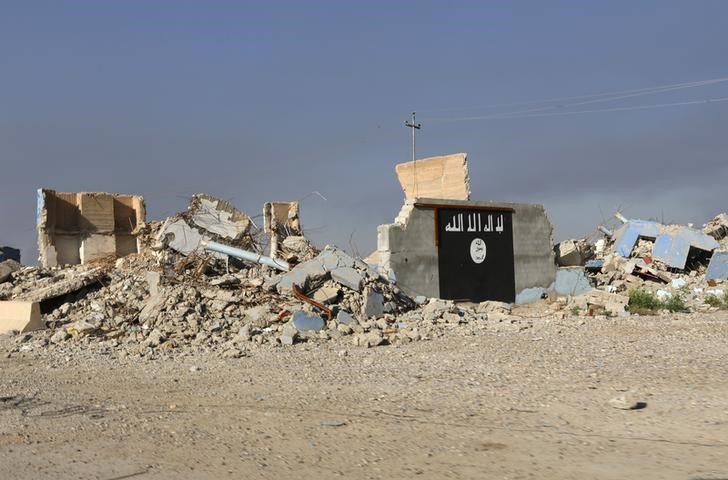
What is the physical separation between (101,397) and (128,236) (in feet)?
50.9

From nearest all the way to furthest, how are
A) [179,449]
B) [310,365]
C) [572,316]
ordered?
1. [179,449]
2. [310,365]
3. [572,316]

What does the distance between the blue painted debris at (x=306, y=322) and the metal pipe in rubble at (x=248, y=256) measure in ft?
11.9

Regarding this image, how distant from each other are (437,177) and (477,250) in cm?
320

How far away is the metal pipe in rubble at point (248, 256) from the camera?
16.1 m

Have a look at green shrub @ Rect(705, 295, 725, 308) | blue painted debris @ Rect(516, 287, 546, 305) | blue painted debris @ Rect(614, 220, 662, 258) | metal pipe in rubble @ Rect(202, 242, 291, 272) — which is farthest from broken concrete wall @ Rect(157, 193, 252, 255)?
blue painted debris @ Rect(614, 220, 662, 258)

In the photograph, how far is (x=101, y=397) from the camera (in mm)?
7543

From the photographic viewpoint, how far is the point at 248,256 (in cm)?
1653

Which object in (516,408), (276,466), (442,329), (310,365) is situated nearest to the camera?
(276,466)

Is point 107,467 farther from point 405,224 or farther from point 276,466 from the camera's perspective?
point 405,224

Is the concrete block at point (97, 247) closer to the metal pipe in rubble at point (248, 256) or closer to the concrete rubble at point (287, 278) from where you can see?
the concrete rubble at point (287, 278)

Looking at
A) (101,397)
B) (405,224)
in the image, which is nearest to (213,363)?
(101,397)

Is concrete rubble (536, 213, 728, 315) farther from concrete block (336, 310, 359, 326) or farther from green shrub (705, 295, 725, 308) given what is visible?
concrete block (336, 310, 359, 326)

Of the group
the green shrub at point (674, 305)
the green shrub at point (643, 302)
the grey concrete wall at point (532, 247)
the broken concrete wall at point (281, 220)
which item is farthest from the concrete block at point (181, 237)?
the green shrub at point (674, 305)

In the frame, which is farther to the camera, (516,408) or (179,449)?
(516,408)
